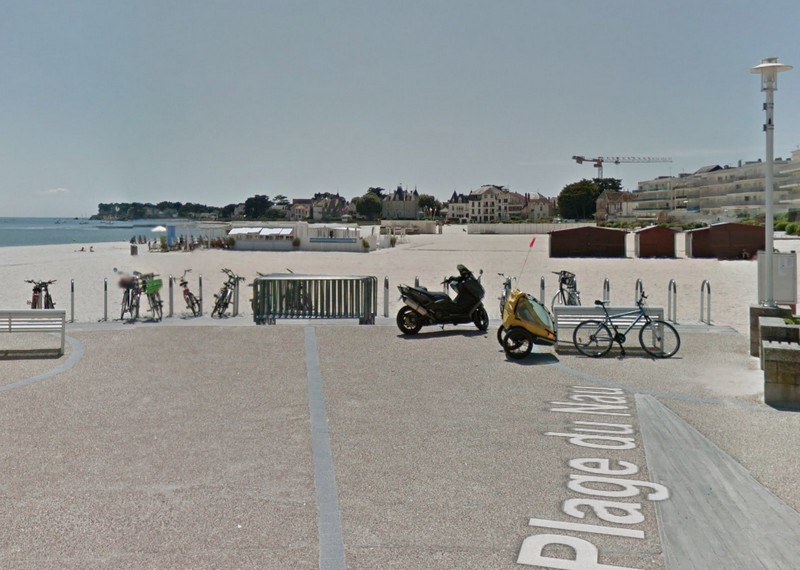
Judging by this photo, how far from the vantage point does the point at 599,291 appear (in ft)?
71.1

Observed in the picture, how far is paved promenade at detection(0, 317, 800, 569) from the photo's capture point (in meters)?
4.01

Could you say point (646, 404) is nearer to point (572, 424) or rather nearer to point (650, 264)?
point (572, 424)

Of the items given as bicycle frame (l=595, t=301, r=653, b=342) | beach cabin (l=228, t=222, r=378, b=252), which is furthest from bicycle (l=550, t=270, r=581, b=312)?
beach cabin (l=228, t=222, r=378, b=252)

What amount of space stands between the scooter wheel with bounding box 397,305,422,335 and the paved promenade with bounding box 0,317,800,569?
2540 millimetres

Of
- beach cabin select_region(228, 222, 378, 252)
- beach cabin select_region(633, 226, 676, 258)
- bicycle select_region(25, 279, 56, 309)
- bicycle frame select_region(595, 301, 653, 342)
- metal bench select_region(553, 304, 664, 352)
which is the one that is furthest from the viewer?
beach cabin select_region(228, 222, 378, 252)

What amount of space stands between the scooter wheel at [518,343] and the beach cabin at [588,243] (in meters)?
31.6

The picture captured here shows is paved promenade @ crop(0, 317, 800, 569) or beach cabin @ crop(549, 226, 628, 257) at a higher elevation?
beach cabin @ crop(549, 226, 628, 257)

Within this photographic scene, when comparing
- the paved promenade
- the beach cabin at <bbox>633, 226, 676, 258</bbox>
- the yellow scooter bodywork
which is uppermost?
the beach cabin at <bbox>633, 226, 676, 258</bbox>

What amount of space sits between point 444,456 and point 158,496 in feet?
7.12

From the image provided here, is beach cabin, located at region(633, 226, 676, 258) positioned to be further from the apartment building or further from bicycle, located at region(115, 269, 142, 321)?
the apartment building

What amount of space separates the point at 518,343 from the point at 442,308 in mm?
2695

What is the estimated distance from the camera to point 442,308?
12.3 meters

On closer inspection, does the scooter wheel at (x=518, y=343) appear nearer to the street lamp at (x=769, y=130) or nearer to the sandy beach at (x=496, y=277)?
the street lamp at (x=769, y=130)

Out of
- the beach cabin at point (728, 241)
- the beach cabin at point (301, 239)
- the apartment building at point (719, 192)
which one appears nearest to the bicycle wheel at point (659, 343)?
the beach cabin at point (728, 241)
